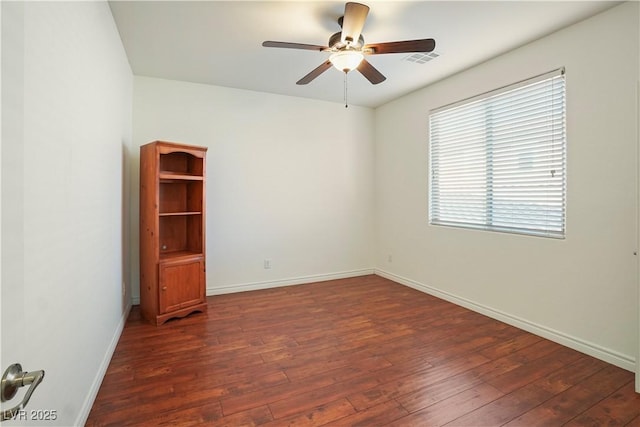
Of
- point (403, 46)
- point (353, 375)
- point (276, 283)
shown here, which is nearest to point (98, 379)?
point (353, 375)

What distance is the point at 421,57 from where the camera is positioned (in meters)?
3.23

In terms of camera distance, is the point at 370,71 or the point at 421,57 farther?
the point at 421,57

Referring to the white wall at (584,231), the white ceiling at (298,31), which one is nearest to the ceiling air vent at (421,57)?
the white ceiling at (298,31)

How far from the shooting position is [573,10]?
7.98 feet

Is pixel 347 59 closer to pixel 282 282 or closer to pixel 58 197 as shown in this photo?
pixel 58 197

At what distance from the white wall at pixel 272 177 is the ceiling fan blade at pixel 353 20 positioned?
7.44ft

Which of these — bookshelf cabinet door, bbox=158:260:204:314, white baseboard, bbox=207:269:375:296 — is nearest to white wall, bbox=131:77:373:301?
white baseboard, bbox=207:269:375:296

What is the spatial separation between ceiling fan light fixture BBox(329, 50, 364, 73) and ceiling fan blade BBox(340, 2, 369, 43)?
91 millimetres

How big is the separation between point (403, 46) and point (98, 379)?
122 inches

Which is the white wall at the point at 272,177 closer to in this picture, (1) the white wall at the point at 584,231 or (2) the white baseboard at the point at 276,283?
(2) the white baseboard at the point at 276,283

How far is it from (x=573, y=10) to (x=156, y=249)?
4.09 m

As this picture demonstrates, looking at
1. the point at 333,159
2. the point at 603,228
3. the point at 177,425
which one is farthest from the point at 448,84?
the point at 177,425

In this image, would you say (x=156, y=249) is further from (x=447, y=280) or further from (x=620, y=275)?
(x=620, y=275)

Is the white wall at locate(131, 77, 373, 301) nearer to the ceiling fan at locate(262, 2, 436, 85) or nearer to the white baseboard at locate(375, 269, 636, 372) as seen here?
the white baseboard at locate(375, 269, 636, 372)
